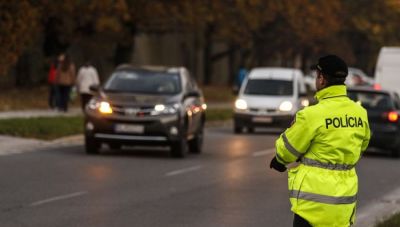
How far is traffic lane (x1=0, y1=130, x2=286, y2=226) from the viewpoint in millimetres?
13938

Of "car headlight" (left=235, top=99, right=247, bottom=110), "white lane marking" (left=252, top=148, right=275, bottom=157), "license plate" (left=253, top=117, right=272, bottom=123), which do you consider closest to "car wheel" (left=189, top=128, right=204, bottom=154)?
"white lane marking" (left=252, top=148, right=275, bottom=157)

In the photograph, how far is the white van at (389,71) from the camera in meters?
35.4

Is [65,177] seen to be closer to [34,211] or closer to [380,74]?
[34,211]

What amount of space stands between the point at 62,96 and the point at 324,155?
28734mm

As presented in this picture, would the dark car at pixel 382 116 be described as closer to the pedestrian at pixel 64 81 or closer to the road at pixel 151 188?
the road at pixel 151 188

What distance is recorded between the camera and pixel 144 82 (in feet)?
73.6

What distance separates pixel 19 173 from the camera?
17.5 m

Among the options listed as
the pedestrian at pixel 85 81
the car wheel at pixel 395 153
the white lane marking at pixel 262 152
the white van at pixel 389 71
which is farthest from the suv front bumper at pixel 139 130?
the white van at pixel 389 71

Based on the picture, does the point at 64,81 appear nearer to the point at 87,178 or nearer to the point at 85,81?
the point at 85,81

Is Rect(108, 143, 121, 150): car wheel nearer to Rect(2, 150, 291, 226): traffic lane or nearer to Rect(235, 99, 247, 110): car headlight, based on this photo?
Rect(2, 150, 291, 226): traffic lane

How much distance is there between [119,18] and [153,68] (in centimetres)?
2121

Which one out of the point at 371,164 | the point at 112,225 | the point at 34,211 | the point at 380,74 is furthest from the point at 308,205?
Answer: the point at 380,74

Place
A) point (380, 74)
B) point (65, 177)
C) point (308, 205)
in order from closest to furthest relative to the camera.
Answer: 1. point (308, 205)
2. point (65, 177)
3. point (380, 74)

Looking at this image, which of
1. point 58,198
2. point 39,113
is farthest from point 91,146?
point 39,113
